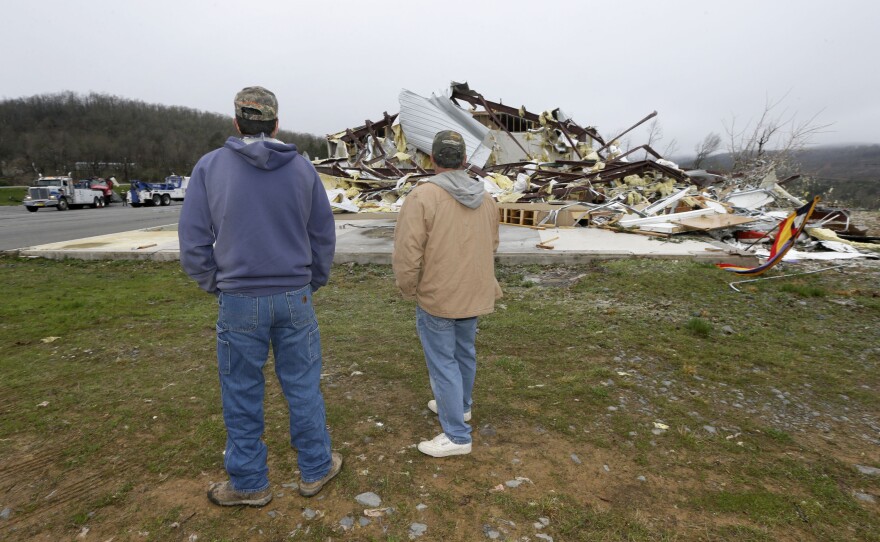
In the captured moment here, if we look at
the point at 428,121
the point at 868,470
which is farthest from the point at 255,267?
the point at 428,121

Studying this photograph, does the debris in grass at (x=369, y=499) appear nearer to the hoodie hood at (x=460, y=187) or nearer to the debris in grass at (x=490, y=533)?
the debris in grass at (x=490, y=533)

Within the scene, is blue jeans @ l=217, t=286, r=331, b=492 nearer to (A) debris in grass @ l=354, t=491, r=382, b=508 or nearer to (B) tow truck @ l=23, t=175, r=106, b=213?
(A) debris in grass @ l=354, t=491, r=382, b=508

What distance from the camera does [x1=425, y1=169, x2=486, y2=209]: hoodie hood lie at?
7.89 ft

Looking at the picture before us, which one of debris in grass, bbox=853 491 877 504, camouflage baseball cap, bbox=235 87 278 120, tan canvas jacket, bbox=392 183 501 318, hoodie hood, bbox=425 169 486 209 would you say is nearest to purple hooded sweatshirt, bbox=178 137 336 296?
camouflage baseball cap, bbox=235 87 278 120

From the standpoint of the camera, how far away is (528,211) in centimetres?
1088

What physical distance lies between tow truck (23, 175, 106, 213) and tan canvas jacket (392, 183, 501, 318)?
3200 centimetres

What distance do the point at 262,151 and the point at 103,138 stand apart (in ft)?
317

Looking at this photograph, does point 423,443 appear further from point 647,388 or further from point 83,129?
point 83,129

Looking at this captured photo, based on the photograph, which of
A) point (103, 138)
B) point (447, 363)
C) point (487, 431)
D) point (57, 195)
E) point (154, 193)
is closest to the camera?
point (447, 363)

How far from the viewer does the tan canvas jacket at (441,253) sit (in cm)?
241

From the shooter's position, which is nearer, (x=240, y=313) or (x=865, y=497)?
(x=240, y=313)

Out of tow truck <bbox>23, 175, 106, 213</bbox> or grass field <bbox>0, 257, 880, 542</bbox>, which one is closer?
grass field <bbox>0, 257, 880, 542</bbox>

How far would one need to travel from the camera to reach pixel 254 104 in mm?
2012

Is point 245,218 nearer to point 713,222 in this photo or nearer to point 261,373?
point 261,373
